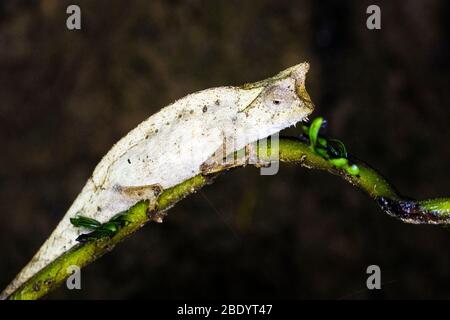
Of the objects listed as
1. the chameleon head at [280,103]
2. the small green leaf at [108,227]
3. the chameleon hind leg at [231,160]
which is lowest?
the small green leaf at [108,227]

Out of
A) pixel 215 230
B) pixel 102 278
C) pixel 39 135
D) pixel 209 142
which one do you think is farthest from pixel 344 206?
pixel 209 142

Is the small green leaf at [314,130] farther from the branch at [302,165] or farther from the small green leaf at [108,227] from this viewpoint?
the small green leaf at [108,227]

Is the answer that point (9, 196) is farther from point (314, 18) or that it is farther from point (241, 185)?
point (314, 18)

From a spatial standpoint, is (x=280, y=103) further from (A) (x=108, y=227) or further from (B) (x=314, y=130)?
(A) (x=108, y=227)

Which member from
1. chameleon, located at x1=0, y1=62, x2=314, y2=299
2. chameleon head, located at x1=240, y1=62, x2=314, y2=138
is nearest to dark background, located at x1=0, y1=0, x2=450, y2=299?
chameleon, located at x1=0, y1=62, x2=314, y2=299

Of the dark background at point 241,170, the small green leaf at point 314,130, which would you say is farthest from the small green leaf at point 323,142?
the dark background at point 241,170

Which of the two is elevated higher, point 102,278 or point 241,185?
point 241,185
